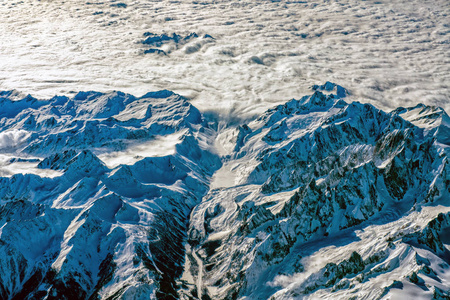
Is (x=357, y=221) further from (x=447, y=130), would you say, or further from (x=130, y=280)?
(x=130, y=280)

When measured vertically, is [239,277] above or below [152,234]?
above

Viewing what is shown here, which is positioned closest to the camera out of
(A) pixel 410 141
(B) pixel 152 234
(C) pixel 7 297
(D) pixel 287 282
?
(D) pixel 287 282

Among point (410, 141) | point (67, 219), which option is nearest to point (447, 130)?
point (410, 141)

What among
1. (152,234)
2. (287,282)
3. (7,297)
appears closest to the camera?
(287,282)

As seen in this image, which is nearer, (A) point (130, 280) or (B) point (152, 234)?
(A) point (130, 280)

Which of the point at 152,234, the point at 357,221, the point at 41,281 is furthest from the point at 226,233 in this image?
the point at 41,281

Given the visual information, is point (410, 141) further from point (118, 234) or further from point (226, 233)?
point (118, 234)

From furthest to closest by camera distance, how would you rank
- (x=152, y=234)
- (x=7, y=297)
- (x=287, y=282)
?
(x=152, y=234), (x=7, y=297), (x=287, y=282)

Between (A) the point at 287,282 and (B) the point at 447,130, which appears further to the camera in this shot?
(B) the point at 447,130

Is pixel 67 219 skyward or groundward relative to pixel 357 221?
groundward

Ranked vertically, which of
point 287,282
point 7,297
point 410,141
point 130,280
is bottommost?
point 7,297
